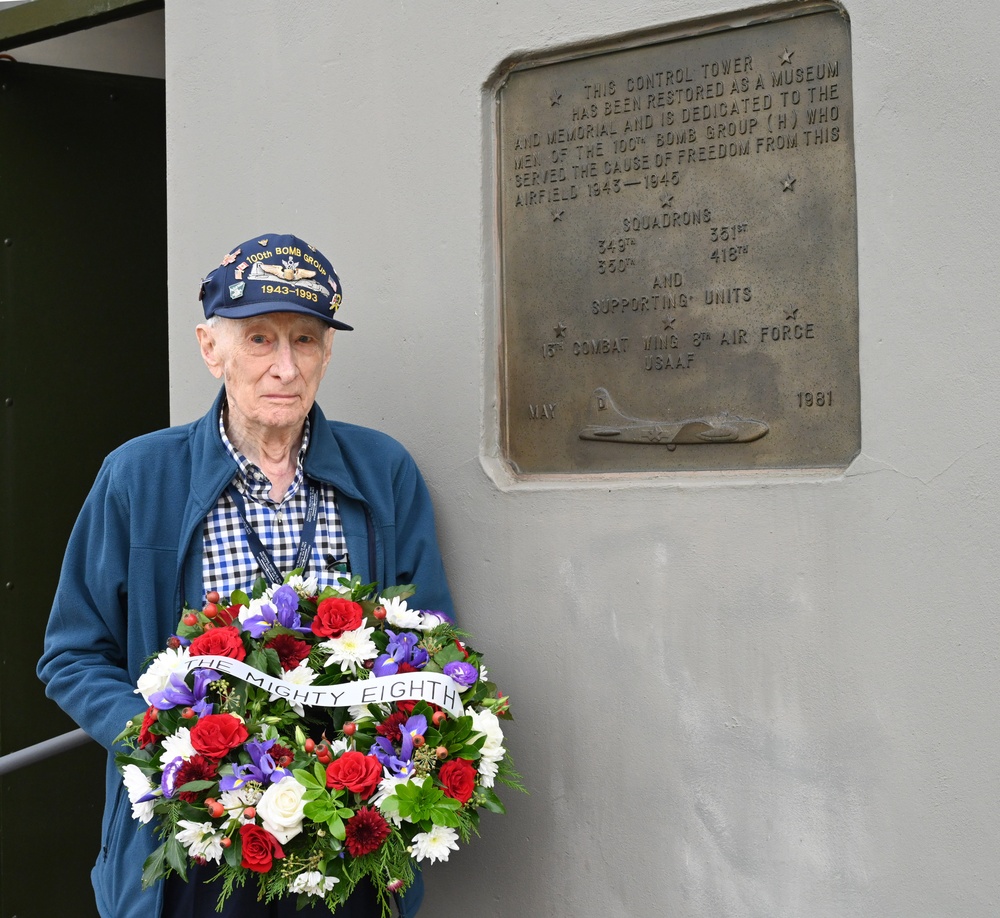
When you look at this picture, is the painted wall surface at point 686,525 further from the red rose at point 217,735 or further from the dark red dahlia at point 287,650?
the red rose at point 217,735

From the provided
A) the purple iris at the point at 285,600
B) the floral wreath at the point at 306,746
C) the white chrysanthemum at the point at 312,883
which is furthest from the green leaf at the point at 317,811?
the purple iris at the point at 285,600

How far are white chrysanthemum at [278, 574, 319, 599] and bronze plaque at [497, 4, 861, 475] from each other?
2.48 ft

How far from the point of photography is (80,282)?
14.7 feet

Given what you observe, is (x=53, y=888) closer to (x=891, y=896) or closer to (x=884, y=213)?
(x=891, y=896)

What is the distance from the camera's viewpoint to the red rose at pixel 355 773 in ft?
6.92

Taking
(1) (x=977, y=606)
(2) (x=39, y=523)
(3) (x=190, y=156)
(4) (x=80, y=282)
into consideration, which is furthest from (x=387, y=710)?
(4) (x=80, y=282)

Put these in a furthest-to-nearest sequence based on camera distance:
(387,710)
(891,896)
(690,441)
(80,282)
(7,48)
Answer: (80,282) < (7,48) < (690,441) < (891,896) < (387,710)

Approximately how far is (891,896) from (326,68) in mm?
2610

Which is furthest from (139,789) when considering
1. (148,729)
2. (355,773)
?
(355,773)

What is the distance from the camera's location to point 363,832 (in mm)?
2107

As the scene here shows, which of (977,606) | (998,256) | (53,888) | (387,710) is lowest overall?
(53,888)

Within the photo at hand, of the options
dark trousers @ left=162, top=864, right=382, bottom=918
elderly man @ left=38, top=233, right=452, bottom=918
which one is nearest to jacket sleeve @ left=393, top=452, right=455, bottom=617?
elderly man @ left=38, top=233, right=452, bottom=918

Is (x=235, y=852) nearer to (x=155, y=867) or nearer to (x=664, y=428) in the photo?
(x=155, y=867)

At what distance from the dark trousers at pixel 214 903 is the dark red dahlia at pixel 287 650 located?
1.44 feet
